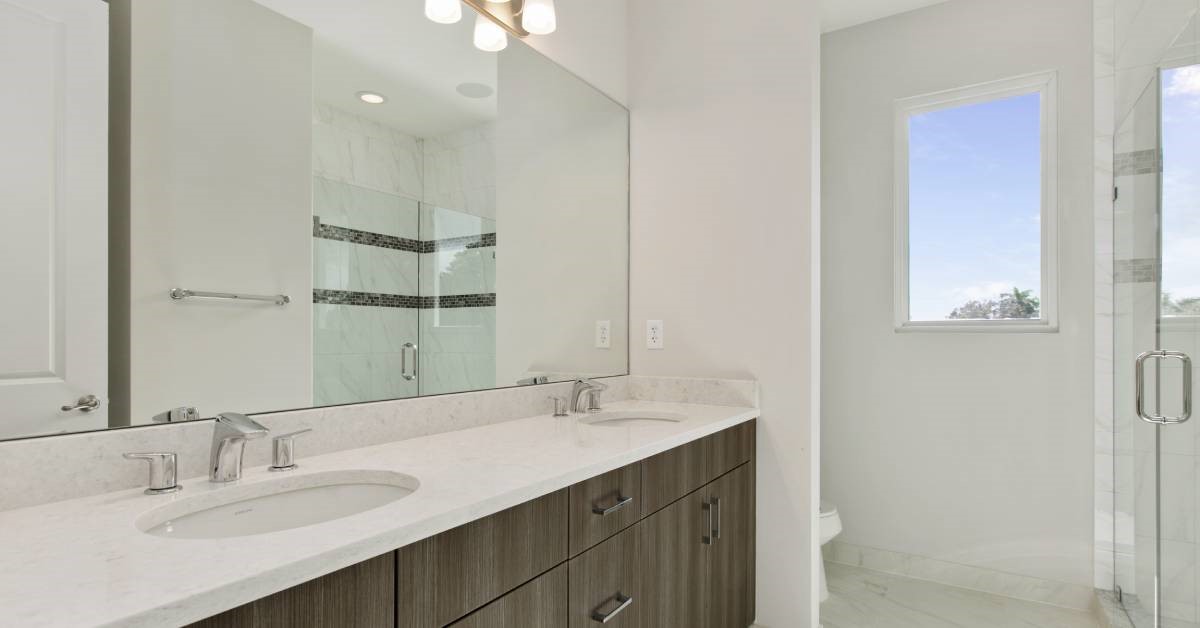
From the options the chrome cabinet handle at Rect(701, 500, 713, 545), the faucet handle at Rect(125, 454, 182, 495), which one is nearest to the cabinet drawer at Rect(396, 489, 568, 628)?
the faucet handle at Rect(125, 454, 182, 495)

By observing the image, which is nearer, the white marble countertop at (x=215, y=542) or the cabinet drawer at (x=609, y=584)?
the white marble countertop at (x=215, y=542)

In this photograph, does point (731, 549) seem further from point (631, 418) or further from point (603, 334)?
point (603, 334)

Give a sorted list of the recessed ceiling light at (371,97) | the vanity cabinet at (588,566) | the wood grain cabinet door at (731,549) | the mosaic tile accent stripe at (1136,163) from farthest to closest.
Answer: the mosaic tile accent stripe at (1136,163) → the wood grain cabinet door at (731,549) → the recessed ceiling light at (371,97) → the vanity cabinet at (588,566)

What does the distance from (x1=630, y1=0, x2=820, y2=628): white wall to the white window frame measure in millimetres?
1003

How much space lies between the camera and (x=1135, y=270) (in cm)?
207

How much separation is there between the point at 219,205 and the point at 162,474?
48 cm

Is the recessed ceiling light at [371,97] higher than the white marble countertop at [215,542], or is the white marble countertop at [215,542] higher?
the recessed ceiling light at [371,97]

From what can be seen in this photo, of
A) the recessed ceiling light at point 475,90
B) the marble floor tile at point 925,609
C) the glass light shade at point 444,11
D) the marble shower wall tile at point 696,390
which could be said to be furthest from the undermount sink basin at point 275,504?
the marble floor tile at point 925,609

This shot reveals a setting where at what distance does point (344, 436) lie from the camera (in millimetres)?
1304

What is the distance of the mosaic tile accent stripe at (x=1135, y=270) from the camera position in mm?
1925

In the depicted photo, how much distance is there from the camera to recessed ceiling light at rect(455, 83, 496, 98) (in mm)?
1675

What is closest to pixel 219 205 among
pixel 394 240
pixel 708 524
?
pixel 394 240

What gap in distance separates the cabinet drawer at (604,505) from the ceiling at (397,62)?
0.94 meters

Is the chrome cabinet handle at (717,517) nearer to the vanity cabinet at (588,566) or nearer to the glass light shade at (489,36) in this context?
the vanity cabinet at (588,566)
